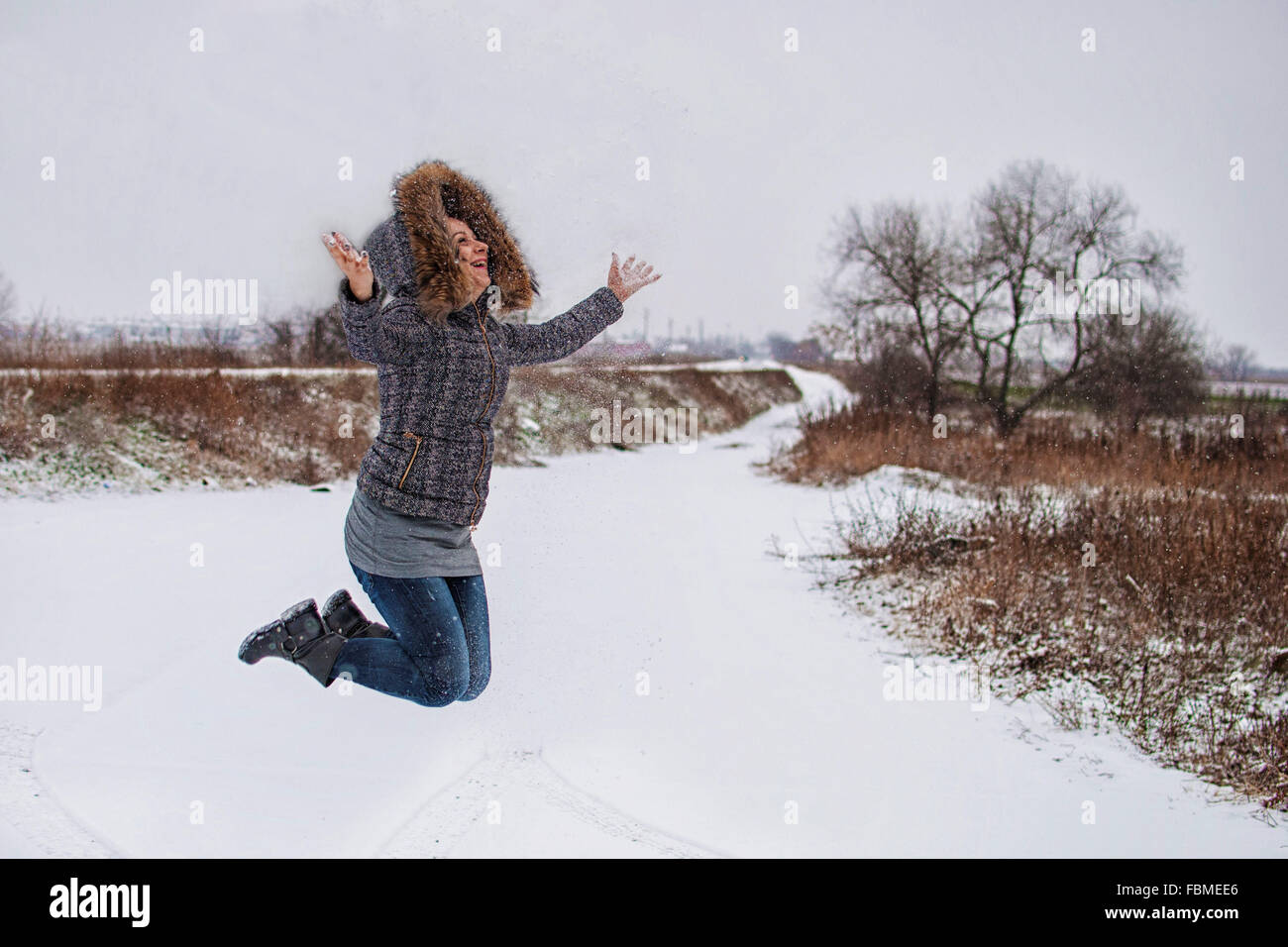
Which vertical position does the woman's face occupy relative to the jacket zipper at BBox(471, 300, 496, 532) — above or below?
above

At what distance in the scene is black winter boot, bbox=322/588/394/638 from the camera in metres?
3.56

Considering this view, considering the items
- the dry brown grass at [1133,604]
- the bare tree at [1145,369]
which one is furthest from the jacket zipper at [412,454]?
the bare tree at [1145,369]

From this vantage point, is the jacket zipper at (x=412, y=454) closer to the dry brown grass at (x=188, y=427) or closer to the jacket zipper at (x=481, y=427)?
the jacket zipper at (x=481, y=427)

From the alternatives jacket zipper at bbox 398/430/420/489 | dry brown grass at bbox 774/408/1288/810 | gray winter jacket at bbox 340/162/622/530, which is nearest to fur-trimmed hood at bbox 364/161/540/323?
gray winter jacket at bbox 340/162/622/530

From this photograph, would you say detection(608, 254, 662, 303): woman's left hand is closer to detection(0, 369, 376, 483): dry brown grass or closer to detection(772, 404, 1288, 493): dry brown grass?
detection(772, 404, 1288, 493): dry brown grass

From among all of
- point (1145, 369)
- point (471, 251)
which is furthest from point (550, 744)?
point (1145, 369)

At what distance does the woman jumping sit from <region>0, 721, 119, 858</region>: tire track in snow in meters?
0.97

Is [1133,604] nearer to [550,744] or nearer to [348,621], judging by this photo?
[550,744]

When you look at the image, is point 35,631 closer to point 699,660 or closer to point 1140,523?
point 699,660

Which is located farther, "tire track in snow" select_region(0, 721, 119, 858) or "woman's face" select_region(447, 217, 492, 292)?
"tire track in snow" select_region(0, 721, 119, 858)

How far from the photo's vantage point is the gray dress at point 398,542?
301 cm

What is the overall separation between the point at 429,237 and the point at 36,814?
2739mm

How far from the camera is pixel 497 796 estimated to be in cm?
380

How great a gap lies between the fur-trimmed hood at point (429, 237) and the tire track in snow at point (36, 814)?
7.58 feet
